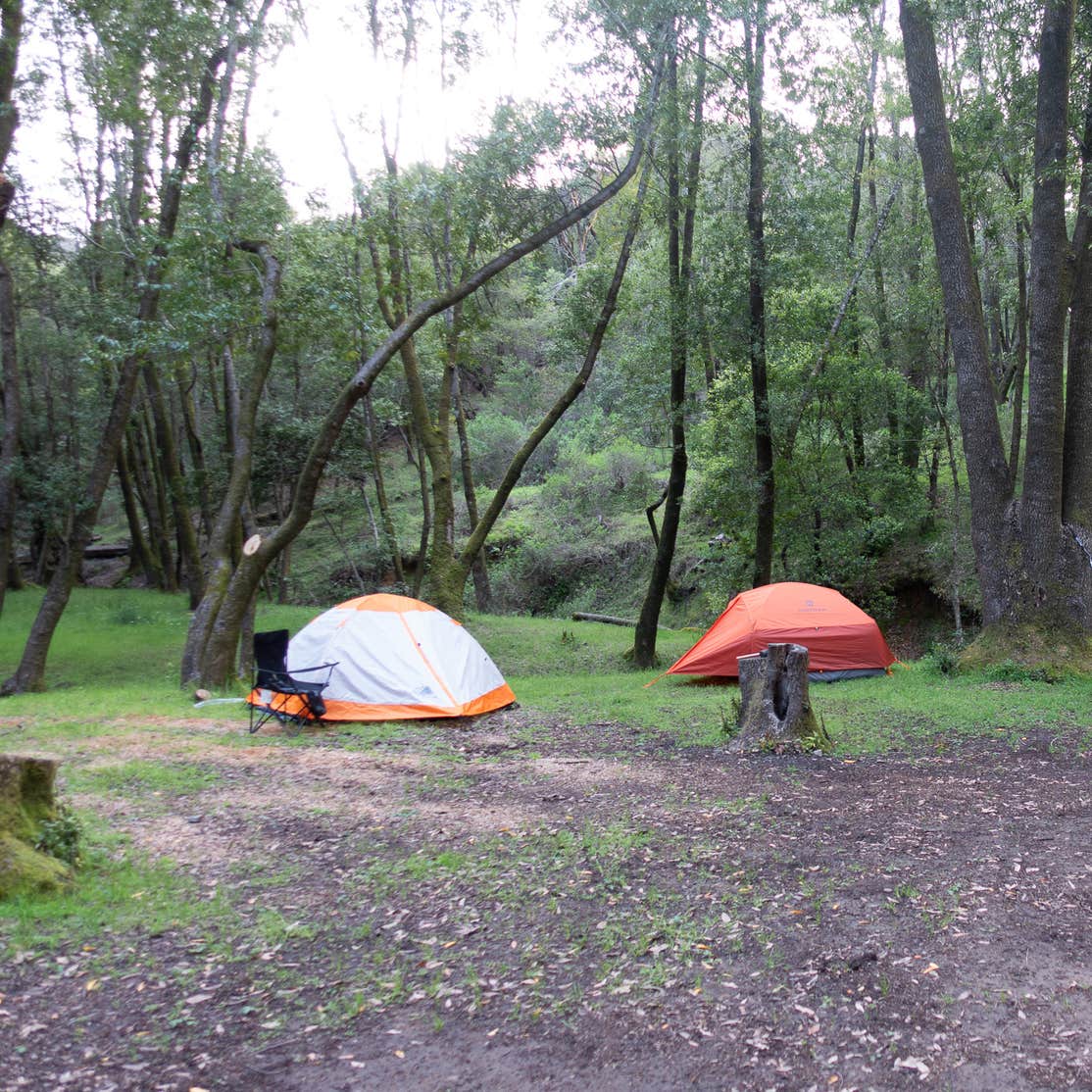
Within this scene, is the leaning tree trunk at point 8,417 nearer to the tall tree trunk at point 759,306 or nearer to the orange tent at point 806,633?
the orange tent at point 806,633

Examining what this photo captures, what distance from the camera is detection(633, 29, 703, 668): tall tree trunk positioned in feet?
44.6

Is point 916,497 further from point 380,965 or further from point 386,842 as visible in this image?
point 380,965

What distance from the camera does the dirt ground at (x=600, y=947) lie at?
9.80ft

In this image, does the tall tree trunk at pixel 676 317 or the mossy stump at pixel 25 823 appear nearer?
the mossy stump at pixel 25 823

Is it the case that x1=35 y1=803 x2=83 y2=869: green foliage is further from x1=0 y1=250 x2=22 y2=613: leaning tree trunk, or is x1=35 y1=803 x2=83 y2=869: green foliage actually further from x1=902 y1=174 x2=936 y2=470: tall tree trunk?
x1=902 y1=174 x2=936 y2=470: tall tree trunk

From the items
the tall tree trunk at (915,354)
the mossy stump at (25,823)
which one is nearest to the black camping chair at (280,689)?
the mossy stump at (25,823)

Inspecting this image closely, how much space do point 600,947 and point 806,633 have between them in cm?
943

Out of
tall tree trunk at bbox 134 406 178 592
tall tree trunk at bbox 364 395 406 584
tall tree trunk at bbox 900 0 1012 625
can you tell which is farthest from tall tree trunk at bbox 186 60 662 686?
tall tree trunk at bbox 134 406 178 592

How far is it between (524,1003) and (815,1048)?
1.10 m

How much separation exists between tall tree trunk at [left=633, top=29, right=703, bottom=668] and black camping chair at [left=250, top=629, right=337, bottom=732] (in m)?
7.19

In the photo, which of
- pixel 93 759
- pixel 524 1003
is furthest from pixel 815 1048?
pixel 93 759

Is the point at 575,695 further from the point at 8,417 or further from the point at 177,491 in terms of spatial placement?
the point at 177,491

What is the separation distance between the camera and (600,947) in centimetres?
388

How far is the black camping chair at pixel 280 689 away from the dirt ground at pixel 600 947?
8.71 feet
